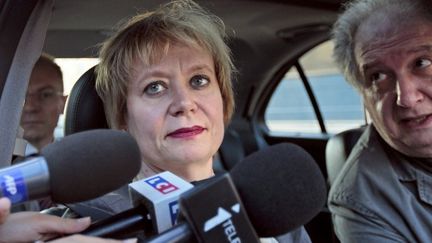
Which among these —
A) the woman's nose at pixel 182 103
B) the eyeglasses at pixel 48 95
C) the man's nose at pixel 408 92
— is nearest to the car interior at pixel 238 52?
the eyeglasses at pixel 48 95

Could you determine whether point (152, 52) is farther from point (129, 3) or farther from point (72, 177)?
point (72, 177)

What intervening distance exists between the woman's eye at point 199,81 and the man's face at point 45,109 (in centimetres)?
115

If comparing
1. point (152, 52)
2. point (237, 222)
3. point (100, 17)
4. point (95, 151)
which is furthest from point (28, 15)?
point (100, 17)

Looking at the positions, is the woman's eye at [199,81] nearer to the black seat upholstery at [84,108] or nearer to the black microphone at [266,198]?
the black seat upholstery at [84,108]

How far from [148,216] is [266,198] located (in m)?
0.22

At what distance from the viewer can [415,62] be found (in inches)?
85.9

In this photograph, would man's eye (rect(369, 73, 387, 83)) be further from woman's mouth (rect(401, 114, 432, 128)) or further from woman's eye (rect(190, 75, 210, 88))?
woman's eye (rect(190, 75, 210, 88))

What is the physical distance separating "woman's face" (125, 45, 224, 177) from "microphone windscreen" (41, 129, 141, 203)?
2.25ft

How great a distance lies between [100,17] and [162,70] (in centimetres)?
93

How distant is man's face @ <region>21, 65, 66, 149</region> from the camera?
284 cm

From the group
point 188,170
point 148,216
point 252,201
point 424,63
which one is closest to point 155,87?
point 188,170

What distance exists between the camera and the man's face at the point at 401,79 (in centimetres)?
215

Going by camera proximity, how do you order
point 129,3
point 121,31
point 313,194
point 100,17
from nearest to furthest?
point 313,194, point 121,31, point 129,3, point 100,17

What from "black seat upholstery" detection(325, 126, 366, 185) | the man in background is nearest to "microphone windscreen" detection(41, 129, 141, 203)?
the man in background
